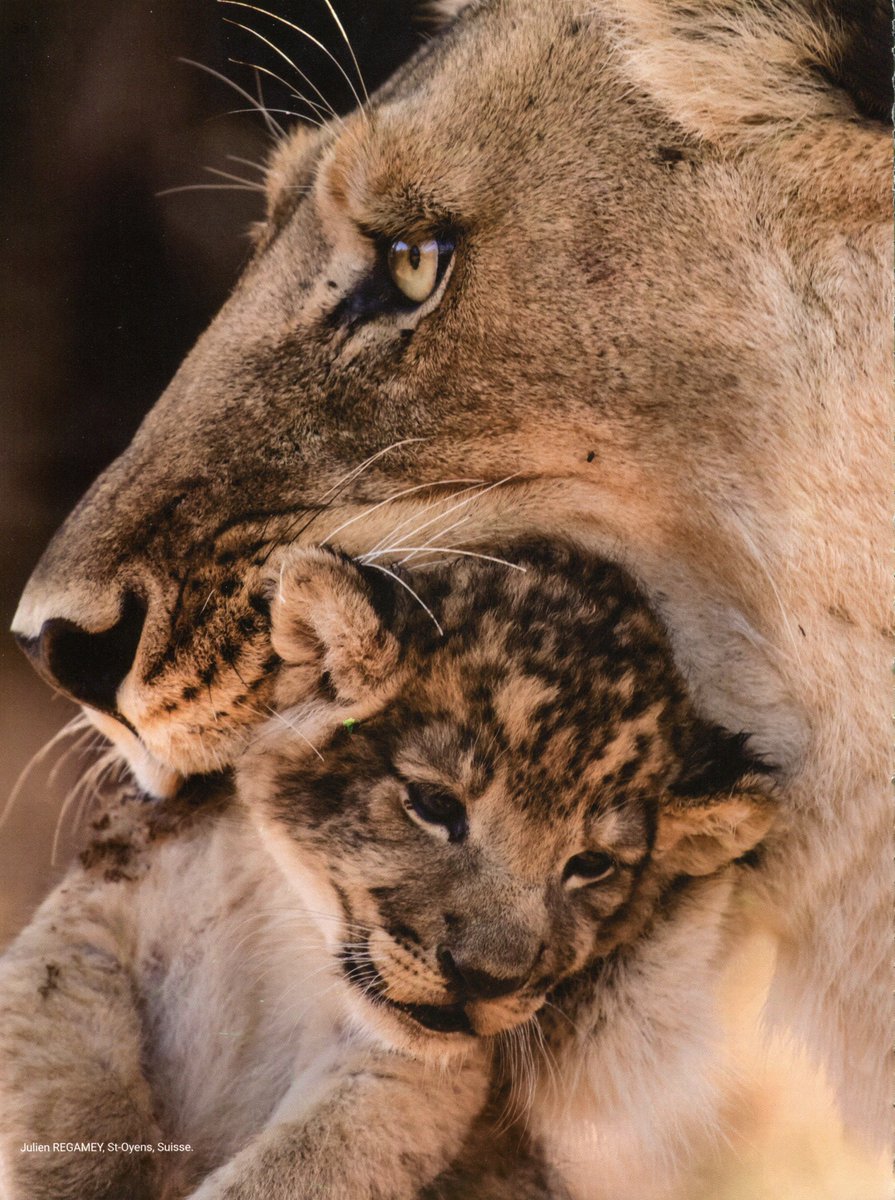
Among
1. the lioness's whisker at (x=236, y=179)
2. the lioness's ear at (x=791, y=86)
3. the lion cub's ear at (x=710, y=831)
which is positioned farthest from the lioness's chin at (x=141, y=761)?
the lioness's ear at (x=791, y=86)

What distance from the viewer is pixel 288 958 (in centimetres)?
79

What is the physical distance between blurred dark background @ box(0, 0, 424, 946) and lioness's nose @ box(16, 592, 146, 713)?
119 mm

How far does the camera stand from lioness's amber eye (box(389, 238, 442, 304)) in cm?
74

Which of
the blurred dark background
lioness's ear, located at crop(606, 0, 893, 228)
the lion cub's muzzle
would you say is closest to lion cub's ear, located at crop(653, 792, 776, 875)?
the lion cub's muzzle

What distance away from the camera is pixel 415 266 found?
75cm

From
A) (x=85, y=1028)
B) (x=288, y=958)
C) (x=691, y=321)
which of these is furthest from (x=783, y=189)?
(x=85, y=1028)

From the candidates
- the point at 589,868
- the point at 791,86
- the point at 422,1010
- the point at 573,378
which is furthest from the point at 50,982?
the point at 791,86

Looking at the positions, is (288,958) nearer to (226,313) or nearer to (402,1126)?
(402,1126)

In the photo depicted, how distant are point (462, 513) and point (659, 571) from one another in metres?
0.14

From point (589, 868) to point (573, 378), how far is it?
0.31m

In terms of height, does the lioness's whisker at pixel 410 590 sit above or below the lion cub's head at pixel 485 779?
above

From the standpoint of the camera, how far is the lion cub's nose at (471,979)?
68cm

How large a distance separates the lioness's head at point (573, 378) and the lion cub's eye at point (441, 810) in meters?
0.13

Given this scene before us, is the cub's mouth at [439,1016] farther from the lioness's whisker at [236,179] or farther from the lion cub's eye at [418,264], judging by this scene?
the lioness's whisker at [236,179]
